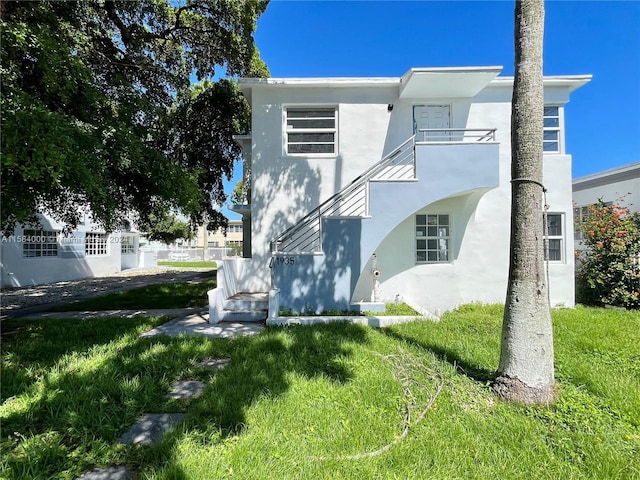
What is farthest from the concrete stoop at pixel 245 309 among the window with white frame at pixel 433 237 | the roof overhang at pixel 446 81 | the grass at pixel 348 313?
the roof overhang at pixel 446 81

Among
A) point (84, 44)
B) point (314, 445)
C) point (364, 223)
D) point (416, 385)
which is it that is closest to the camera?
point (314, 445)

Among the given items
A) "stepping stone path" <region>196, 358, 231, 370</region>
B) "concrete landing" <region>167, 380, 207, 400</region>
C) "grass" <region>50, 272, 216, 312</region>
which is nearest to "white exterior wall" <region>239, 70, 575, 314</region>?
"grass" <region>50, 272, 216, 312</region>

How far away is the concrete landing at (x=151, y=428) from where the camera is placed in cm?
292

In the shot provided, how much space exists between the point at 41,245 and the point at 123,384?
52.9 feet

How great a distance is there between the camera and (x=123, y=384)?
12.4 ft

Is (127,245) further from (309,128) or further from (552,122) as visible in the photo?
(552,122)

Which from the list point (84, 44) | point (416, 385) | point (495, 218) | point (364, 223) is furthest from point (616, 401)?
point (84, 44)

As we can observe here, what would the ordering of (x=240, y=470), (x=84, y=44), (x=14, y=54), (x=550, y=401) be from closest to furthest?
(x=240, y=470) → (x=550, y=401) → (x=14, y=54) → (x=84, y=44)

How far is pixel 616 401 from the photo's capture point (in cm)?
340

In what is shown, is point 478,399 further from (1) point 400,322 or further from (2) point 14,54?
(2) point 14,54

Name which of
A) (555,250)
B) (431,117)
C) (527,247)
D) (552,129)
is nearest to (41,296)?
(431,117)

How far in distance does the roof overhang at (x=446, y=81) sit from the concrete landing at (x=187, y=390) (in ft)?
25.5

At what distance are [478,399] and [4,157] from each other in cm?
608

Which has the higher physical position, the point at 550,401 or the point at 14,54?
the point at 14,54
